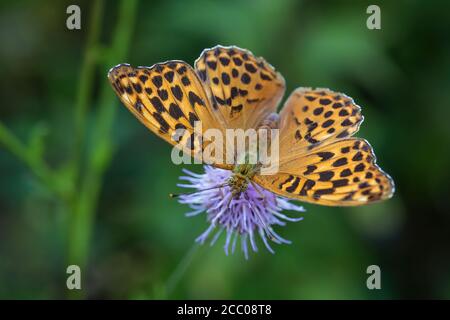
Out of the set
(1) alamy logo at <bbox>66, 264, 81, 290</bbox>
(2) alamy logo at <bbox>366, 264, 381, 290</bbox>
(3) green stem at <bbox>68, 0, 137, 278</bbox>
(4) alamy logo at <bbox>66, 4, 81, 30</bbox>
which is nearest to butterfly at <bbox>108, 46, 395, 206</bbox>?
(3) green stem at <bbox>68, 0, 137, 278</bbox>

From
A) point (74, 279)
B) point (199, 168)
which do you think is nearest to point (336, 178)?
A: point (199, 168)

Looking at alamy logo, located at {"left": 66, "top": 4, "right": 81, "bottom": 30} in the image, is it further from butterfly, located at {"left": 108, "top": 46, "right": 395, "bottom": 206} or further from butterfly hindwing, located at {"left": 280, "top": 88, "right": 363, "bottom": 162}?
butterfly hindwing, located at {"left": 280, "top": 88, "right": 363, "bottom": 162}

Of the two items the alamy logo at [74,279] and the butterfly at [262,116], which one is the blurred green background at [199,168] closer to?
the alamy logo at [74,279]

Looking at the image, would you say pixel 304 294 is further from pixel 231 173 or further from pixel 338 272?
pixel 231 173

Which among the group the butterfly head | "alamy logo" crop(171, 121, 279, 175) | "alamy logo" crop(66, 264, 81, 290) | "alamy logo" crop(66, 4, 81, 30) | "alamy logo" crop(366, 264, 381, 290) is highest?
"alamy logo" crop(66, 4, 81, 30)

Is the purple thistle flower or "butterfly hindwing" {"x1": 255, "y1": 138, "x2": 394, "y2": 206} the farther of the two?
the purple thistle flower

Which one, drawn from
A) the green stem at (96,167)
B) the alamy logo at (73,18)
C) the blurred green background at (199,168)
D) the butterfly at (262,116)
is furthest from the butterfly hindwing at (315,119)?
the alamy logo at (73,18)

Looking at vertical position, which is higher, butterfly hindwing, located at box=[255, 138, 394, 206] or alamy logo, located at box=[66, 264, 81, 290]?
butterfly hindwing, located at box=[255, 138, 394, 206]
